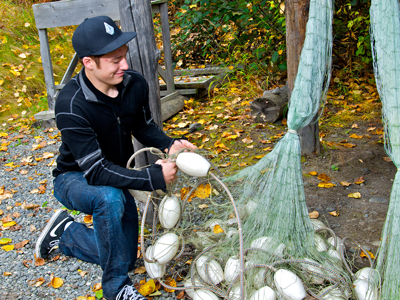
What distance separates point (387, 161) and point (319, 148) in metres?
0.57

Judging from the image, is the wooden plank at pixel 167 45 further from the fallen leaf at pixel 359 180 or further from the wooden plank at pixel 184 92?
the fallen leaf at pixel 359 180

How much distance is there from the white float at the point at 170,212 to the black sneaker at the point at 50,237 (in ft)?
2.73

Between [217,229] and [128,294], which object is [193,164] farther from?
[128,294]

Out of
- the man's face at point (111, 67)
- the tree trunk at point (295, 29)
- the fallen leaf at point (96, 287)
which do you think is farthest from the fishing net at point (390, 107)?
the fallen leaf at point (96, 287)

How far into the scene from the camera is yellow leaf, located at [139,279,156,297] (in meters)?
2.09

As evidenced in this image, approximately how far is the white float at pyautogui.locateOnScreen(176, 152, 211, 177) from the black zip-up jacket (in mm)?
141

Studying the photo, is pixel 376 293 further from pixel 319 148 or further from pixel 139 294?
pixel 319 148

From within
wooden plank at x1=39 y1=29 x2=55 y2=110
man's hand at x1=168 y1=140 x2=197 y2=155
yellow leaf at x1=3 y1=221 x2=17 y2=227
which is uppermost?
wooden plank at x1=39 y1=29 x2=55 y2=110

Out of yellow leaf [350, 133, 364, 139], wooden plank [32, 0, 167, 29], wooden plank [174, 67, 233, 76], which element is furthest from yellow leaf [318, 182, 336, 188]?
wooden plank [174, 67, 233, 76]

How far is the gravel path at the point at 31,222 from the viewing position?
7.27 feet

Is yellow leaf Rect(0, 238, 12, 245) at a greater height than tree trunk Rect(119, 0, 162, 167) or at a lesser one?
lesser

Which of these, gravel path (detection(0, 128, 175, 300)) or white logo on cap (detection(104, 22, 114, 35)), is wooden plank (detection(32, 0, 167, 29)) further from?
white logo on cap (detection(104, 22, 114, 35))

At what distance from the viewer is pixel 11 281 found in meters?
2.29

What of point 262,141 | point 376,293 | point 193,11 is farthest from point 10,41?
point 376,293
